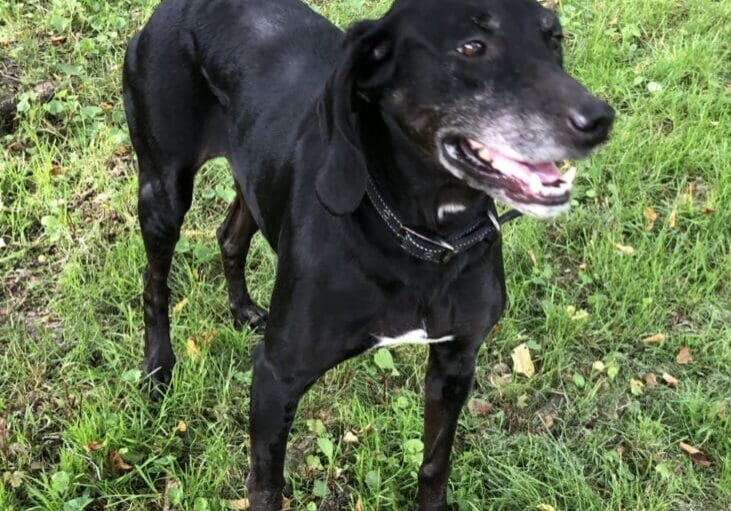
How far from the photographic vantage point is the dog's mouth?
2.08m

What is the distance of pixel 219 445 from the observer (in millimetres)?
3143

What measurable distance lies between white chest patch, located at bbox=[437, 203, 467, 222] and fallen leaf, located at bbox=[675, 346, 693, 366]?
1743 millimetres

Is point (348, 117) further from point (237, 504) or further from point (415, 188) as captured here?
point (237, 504)

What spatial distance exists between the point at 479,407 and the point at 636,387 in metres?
0.66

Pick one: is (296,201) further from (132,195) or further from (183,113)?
(132,195)

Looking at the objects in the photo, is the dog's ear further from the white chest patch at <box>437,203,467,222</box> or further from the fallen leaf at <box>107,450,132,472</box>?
the fallen leaf at <box>107,450,132,472</box>

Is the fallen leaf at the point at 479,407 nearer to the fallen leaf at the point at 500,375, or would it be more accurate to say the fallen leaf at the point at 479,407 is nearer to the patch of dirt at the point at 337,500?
the fallen leaf at the point at 500,375

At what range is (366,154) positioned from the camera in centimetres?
233

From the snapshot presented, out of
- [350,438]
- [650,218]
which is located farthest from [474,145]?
[650,218]

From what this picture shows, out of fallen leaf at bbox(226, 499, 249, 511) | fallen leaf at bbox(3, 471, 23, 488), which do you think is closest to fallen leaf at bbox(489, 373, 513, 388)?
fallen leaf at bbox(226, 499, 249, 511)

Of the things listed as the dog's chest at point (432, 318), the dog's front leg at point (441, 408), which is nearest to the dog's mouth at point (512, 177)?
the dog's chest at point (432, 318)

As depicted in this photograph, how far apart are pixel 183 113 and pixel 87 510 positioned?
1419 mm

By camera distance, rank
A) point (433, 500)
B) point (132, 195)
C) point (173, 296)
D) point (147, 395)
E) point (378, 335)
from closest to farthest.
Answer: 1. point (378, 335)
2. point (433, 500)
3. point (147, 395)
4. point (173, 296)
5. point (132, 195)

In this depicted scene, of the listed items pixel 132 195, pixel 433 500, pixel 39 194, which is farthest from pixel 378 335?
pixel 39 194
